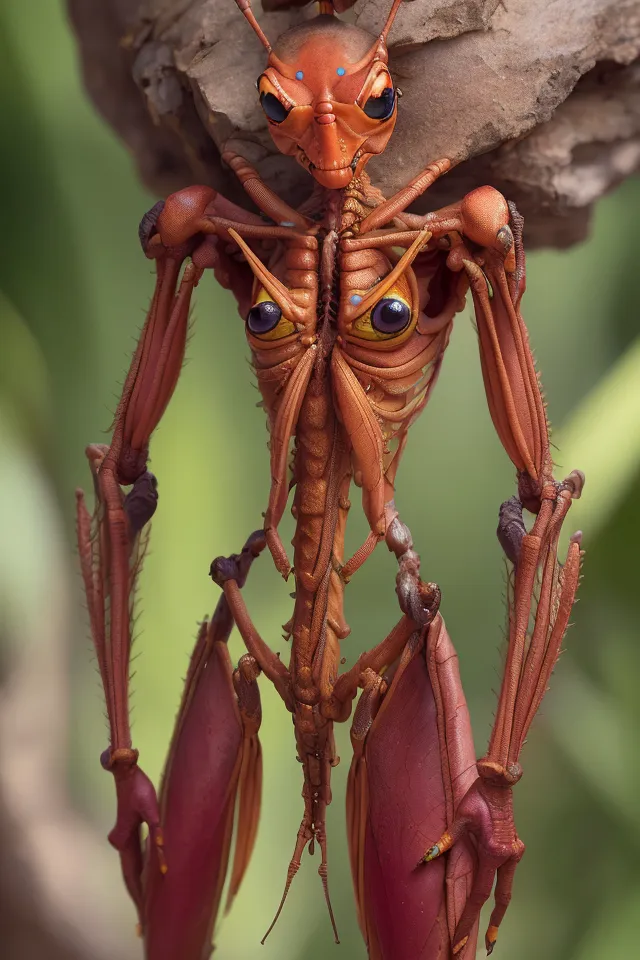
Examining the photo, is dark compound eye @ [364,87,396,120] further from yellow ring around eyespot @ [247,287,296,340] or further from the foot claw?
the foot claw

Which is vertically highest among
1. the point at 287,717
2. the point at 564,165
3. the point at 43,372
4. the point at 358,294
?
the point at 43,372

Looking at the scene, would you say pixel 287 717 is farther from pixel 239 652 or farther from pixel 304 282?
pixel 304 282

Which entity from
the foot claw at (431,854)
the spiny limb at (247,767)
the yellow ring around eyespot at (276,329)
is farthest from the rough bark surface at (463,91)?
the foot claw at (431,854)

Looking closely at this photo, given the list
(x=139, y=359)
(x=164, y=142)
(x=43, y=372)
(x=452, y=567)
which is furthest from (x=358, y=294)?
(x=43, y=372)

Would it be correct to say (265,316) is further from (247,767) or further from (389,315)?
(247,767)

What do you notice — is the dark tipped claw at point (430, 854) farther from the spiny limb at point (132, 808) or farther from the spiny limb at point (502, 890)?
the spiny limb at point (132, 808)

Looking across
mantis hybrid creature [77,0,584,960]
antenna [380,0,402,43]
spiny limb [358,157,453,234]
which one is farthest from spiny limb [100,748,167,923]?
antenna [380,0,402,43]

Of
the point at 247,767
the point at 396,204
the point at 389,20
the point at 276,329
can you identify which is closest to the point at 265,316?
the point at 276,329
